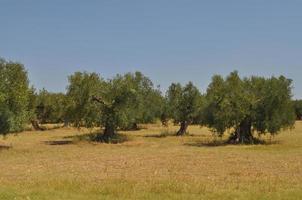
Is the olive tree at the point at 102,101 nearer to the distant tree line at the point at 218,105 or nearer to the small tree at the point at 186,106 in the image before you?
the distant tree line at the point at 218,105

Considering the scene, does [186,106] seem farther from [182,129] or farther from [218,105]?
[218,105]

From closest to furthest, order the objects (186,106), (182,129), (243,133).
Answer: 1. (243,133)
2. (182,129)
3. (186,106)

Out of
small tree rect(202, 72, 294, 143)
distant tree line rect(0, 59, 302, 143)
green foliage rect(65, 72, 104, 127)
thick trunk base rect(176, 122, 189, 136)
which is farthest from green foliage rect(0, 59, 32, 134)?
thick trunk base rect(176, 122, 189, 136)

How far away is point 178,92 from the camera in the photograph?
9031 cm

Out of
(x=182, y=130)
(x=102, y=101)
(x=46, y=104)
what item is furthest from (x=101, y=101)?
(x=46, y=104)

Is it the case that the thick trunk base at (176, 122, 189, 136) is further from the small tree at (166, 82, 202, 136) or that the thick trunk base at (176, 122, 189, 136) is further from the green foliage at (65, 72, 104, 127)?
the green foliage at (65, 72, 104, 127)

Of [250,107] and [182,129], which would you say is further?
[182,129]

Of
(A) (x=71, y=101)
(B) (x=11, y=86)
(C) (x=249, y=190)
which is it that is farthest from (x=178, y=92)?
(C) (x=249, y=190)

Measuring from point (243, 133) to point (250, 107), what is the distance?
349 centimetres

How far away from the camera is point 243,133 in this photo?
214 feet

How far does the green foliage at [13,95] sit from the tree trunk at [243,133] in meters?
25.0

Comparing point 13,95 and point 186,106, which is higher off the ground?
point 186,106

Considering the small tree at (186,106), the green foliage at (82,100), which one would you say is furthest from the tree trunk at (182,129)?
the green foliage at (82,100)

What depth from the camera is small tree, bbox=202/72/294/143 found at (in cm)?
6281
